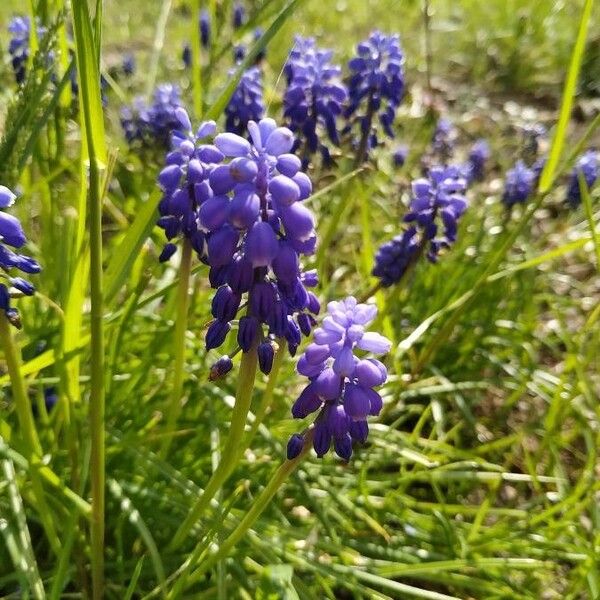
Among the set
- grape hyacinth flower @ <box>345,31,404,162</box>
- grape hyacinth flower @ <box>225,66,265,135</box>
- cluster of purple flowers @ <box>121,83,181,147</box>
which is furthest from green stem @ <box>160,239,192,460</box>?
cluster of purple flowers @ <box>121,83,181,147</box>

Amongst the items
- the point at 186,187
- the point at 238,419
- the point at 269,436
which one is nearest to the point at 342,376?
the point at 238,419

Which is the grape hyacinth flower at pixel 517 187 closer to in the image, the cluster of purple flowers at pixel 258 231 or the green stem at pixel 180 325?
the green stem at pixel 180 325

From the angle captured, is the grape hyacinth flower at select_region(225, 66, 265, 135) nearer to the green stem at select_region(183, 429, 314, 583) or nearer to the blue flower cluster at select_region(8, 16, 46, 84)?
the blue flower cluster at select_region(8, 16, 46, 84)

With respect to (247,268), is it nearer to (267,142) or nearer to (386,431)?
(267,142)

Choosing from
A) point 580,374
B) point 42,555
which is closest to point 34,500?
point 42,555

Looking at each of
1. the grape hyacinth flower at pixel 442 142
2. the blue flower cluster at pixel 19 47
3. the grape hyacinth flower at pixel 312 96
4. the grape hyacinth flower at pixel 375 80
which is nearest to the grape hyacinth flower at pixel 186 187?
the grape hyacinth flower at pixel 312 96
